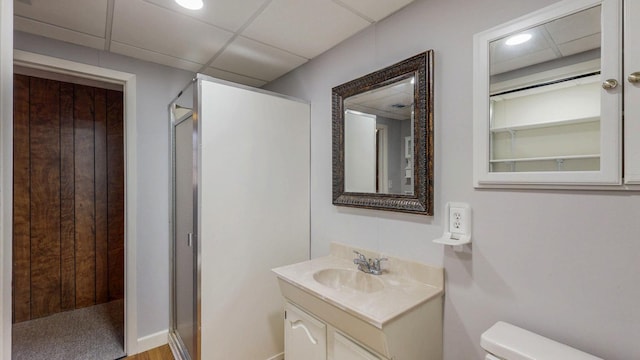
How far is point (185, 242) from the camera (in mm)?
2055

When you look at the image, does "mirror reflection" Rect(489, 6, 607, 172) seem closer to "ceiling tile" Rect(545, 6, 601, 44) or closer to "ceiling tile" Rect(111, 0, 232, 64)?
"ceiling tile" Rect(545, 6, 601, 44)

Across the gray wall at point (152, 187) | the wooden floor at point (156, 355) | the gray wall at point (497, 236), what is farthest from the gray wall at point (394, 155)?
the wooden floor at point (156, 355)

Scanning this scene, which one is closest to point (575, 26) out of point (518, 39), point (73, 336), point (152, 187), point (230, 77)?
point (518, 39)

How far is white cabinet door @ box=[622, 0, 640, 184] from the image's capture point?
0.91 m

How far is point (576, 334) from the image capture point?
1031mm

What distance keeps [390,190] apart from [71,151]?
3.33 m

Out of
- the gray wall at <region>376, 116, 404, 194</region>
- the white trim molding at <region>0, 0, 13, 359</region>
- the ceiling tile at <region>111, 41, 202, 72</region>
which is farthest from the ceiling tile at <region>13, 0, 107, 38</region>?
the gray wall at <region>376, 116, 404, 194</region>

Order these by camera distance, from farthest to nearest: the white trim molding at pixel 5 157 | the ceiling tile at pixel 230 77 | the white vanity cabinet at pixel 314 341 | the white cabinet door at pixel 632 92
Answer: the ceiling tile at pixel 230 77 → the white vanity cabinet at pixel 314 341 → the white cabinet door at pixel 632 92 → the white trim molding at pixel 5 157

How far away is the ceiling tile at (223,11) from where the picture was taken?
1.52m

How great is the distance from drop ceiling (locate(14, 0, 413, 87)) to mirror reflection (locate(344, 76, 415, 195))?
1.55 ft

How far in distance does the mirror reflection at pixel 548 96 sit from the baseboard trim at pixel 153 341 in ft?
8.91

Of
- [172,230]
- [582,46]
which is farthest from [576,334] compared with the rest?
[172,230]

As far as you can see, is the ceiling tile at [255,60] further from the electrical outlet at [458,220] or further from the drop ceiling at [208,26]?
the electrical outlet at [458,220]

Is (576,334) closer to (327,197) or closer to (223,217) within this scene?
(327,197)
